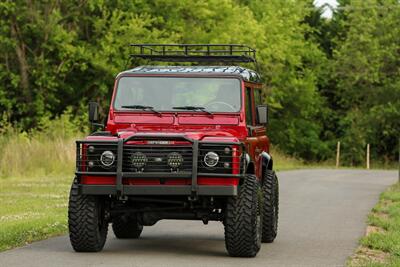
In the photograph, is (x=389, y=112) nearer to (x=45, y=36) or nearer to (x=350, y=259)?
(x=45, y=36)

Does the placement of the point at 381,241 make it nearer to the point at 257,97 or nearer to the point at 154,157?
the point at 257,97

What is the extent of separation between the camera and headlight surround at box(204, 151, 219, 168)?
13.4m

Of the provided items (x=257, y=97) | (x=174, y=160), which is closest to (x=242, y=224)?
(x=174, y=160)

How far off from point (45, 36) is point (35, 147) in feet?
49.1

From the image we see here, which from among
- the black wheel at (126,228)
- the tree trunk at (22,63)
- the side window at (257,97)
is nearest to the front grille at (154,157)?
the black wheel at (126,228)

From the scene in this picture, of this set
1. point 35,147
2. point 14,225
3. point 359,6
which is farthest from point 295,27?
point 14,225

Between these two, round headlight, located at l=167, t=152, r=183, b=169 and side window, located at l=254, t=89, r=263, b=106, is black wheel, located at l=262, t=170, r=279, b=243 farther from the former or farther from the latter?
round headlight, located at l=167, t=152, r=183, b=169

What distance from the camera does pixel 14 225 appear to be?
1641cm

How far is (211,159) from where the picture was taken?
13.4 m

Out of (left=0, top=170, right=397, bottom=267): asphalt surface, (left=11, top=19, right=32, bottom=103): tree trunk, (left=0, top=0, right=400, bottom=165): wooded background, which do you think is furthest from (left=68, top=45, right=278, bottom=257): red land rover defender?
(left=11, top=19, right=32, bottom=103): tree trunk

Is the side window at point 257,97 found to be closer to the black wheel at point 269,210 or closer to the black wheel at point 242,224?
the black wheel at point 269,210

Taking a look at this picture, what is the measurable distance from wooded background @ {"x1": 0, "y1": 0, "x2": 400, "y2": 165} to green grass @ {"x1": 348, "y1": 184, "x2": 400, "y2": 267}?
21.9m

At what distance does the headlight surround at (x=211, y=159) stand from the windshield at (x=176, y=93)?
1.69m

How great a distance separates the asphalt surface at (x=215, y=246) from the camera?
12.9m
